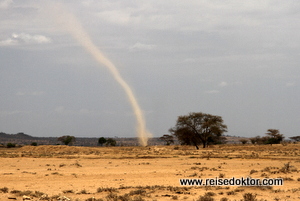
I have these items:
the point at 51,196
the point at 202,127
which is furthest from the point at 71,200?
the point at 202,127

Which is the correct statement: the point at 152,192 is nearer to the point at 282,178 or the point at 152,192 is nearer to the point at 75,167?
the point at 282,178

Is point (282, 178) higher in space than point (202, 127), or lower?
lower

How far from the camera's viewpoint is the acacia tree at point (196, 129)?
70.8m

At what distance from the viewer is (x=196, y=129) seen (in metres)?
71.8

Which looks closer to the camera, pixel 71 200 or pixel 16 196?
pixel 71 200

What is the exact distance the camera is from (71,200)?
15.3 m

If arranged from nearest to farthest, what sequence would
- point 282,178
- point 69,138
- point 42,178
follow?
point 282,178 < point 42,178 < point 69,138

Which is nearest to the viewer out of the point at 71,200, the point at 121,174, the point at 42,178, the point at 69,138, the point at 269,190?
the point at 71,200

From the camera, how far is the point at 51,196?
16.8 meters

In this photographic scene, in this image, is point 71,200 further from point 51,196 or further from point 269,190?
point 269,190

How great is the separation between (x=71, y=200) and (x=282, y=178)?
13.6 m

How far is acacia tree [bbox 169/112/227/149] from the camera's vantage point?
70.8 m

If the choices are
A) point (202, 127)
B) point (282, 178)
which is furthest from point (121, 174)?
point (202, 127)

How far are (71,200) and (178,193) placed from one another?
514cm
